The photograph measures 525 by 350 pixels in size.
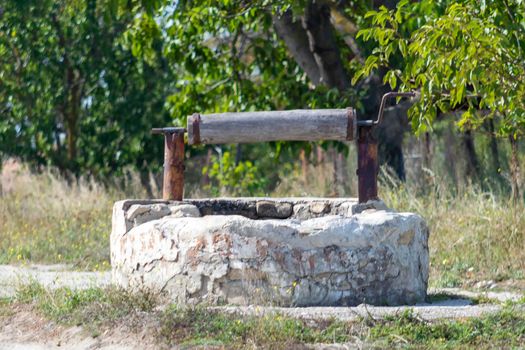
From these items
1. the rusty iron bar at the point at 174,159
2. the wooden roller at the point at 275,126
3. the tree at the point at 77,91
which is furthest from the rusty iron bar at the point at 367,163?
the tree at the point at 77,91

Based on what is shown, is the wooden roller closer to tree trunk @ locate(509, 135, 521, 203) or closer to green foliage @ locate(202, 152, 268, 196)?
tree trunk @ locate(509, 135, 521, 203)

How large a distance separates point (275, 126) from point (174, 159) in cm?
93

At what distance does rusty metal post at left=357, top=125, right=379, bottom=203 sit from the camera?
28.4ft

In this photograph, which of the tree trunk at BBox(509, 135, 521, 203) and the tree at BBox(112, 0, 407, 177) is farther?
the tree at BBox(112, 0, 407, 177)

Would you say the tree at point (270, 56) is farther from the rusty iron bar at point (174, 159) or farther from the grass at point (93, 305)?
the grass at point (93, 305)

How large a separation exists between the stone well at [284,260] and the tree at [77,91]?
985 centimetres

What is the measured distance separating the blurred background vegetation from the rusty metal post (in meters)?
0.45

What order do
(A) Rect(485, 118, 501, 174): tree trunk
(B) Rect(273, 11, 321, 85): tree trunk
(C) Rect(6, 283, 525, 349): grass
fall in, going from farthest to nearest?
(A) Rect(485, 118, 501, 174): tree trunk < (B) Rect(273, 11, 321, 85): tree trunk < (C) Rect(6, 283, 525, 349): grass

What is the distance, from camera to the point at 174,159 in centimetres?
875

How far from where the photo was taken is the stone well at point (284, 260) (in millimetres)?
7410

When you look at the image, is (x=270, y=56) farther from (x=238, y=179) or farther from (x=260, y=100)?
Result: (x=238, y=179)

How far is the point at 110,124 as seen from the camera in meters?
18.0

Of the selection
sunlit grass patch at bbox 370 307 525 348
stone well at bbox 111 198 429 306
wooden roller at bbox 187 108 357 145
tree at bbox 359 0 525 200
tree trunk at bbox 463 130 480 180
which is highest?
tree at bbox 359 0 525 200

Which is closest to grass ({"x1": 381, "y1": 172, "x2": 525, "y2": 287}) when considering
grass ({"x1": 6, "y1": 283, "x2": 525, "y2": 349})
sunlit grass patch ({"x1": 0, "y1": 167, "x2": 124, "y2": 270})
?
grass ({"x1": 6, "y1": 283, "x2": 525, "y2": 349})
